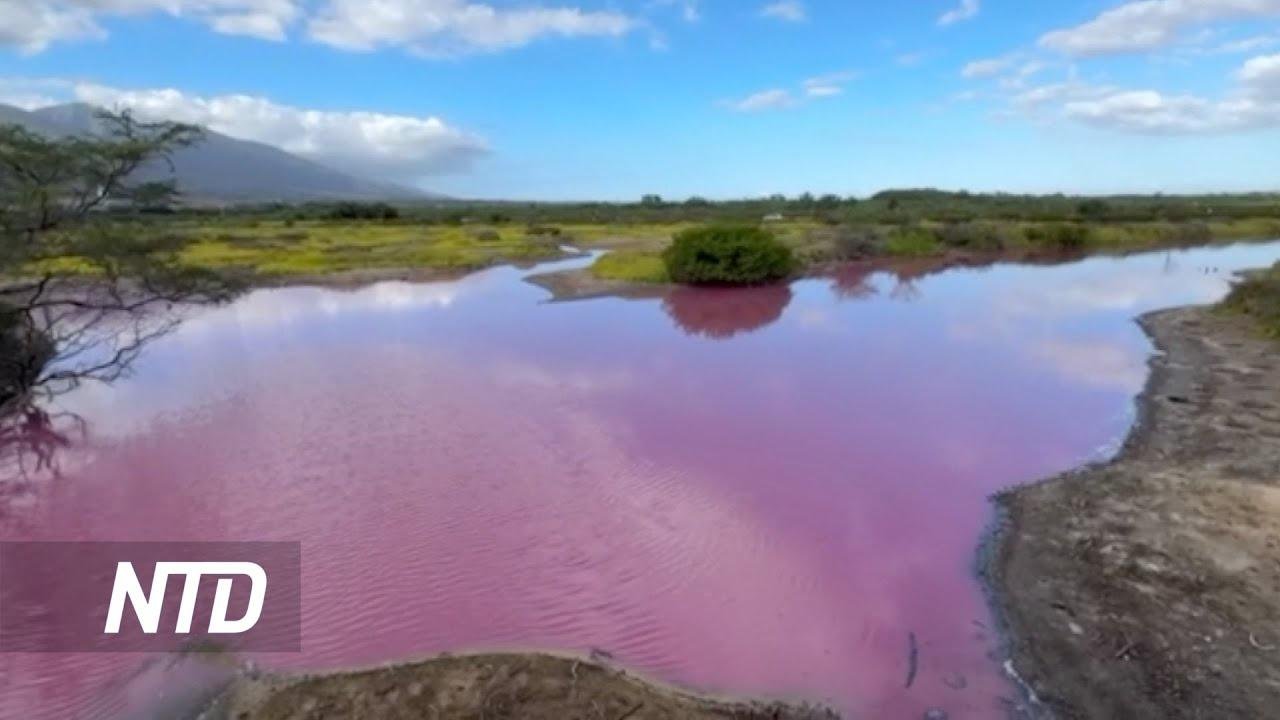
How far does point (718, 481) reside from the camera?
11172 mm

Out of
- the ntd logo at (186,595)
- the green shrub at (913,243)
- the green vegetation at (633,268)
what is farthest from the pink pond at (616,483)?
the green shrub at (913,243)

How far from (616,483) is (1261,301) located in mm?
18945

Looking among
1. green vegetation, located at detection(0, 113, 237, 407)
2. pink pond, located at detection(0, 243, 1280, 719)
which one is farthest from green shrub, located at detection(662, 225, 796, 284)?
green vegetation, located at detection(0, 113, 237, 407)

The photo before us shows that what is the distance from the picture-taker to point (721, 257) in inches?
1238

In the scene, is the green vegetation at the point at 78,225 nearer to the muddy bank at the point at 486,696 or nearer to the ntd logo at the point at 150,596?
the ntd logo at the point at 150,596

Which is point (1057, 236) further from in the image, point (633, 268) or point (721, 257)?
point (633, 268)

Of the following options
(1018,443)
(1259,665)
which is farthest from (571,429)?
(1259,665)

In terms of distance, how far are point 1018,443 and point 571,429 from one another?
7.06m

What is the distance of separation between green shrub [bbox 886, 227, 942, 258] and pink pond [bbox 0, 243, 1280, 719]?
20.5 m

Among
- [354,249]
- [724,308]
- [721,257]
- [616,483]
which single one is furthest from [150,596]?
[354,249]

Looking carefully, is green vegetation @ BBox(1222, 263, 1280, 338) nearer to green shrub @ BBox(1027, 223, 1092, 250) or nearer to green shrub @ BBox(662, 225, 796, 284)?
green shrub @ BBox(662, 225, 796, 284)

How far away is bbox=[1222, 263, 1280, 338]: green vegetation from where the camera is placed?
19031 millimetres

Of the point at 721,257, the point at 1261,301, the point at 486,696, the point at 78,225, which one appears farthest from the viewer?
the point at 721,257

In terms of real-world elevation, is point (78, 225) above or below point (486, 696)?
above
